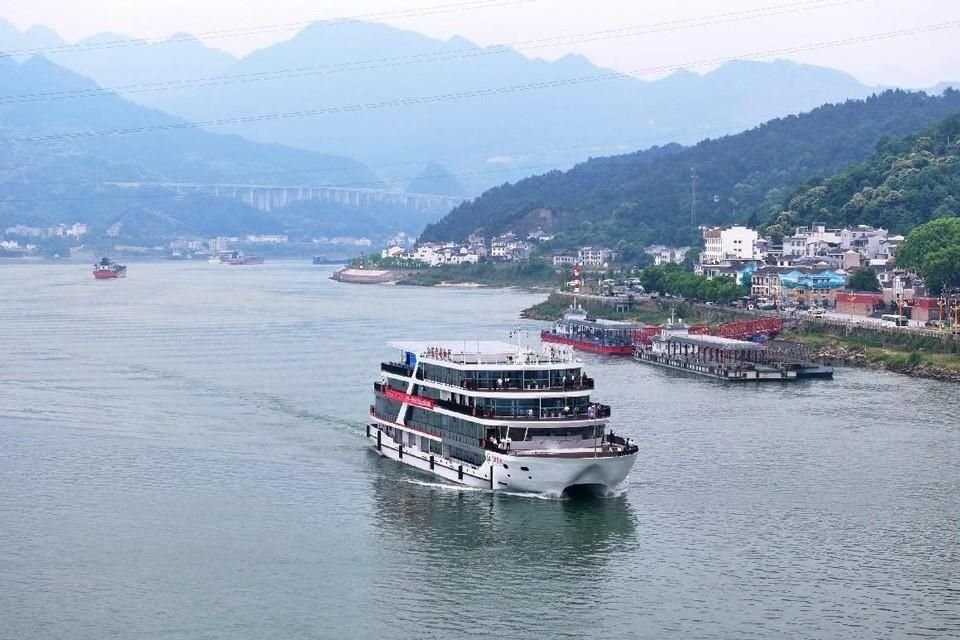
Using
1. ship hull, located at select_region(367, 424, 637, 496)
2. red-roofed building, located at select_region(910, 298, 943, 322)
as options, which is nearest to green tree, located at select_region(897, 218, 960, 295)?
red-roofed building, located at select_region(910, 298, 943, 322)

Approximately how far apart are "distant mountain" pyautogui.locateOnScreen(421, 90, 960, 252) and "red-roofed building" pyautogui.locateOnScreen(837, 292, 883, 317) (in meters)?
37.6

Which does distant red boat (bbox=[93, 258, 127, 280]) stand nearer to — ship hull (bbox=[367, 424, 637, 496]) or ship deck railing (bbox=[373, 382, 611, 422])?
ship deck railing (bbox=[373, 382, 611, 422])

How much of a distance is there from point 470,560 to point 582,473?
295cm

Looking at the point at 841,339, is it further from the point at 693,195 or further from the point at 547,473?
the point at 693,195

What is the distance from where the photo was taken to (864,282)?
53656mm

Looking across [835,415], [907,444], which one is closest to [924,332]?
[835,415]

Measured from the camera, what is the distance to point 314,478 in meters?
24.5

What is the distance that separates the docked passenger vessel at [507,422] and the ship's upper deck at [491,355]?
0.6 inches

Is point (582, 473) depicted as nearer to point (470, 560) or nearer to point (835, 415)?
point (470, 560)

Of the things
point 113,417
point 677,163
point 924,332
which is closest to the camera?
point 113,417

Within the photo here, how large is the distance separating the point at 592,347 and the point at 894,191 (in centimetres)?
2941

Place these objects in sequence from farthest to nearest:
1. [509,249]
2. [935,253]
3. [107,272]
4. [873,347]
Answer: [509,249]
[107,272]
[935,253]
[873,347]

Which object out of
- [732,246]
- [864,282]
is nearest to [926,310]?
[864,282]

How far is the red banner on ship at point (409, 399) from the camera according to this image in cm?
2485
